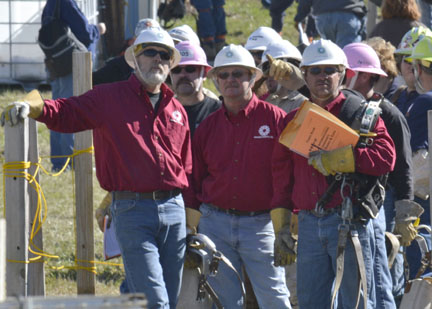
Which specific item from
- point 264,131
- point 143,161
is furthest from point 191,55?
point 143,161

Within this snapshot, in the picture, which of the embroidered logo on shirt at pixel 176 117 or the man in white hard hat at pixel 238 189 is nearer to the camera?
the embroidered logo on shirt at pixel 176 117

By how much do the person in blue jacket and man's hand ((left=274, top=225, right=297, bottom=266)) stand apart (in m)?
5.14

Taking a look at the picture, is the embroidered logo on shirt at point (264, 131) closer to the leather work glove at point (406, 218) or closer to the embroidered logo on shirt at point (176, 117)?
the embroidered logo on shirt at point (176, 117)

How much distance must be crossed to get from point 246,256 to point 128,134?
126 cm

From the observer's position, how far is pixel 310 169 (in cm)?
636

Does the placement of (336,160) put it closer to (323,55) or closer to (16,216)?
(323,55)

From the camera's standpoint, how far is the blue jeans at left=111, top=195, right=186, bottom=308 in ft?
20.6

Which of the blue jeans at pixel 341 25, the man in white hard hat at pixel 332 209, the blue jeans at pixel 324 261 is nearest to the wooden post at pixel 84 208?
the man in white hard hat at pixel 332 209

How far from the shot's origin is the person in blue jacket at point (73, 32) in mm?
11188

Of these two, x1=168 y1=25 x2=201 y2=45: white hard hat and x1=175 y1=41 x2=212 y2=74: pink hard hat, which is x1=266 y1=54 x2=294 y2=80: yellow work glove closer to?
x1=175 y1=41 x2=212 y2=74: pink hard hat

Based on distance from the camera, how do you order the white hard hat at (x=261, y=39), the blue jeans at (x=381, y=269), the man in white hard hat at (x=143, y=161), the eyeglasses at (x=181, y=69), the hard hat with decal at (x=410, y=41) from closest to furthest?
the man in white hard hat at (x=143, y=161)
the blue jeans at (x=381, y=269)
the eyeglasses at (x=181, y=69)
the hard hat with decal at (x=410, y=41)
the white hard hat at (x=261, y=39)

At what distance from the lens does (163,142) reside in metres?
6.55

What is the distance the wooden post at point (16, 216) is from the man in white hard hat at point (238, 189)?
1.19 metres

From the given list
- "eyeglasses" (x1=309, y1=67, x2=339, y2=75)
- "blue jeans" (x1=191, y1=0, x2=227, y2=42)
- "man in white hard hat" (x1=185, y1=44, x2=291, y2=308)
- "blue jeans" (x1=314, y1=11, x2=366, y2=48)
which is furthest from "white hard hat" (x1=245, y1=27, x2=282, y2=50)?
"blue jeans" (x1=191, y1=0, x2=227, y2=42)
